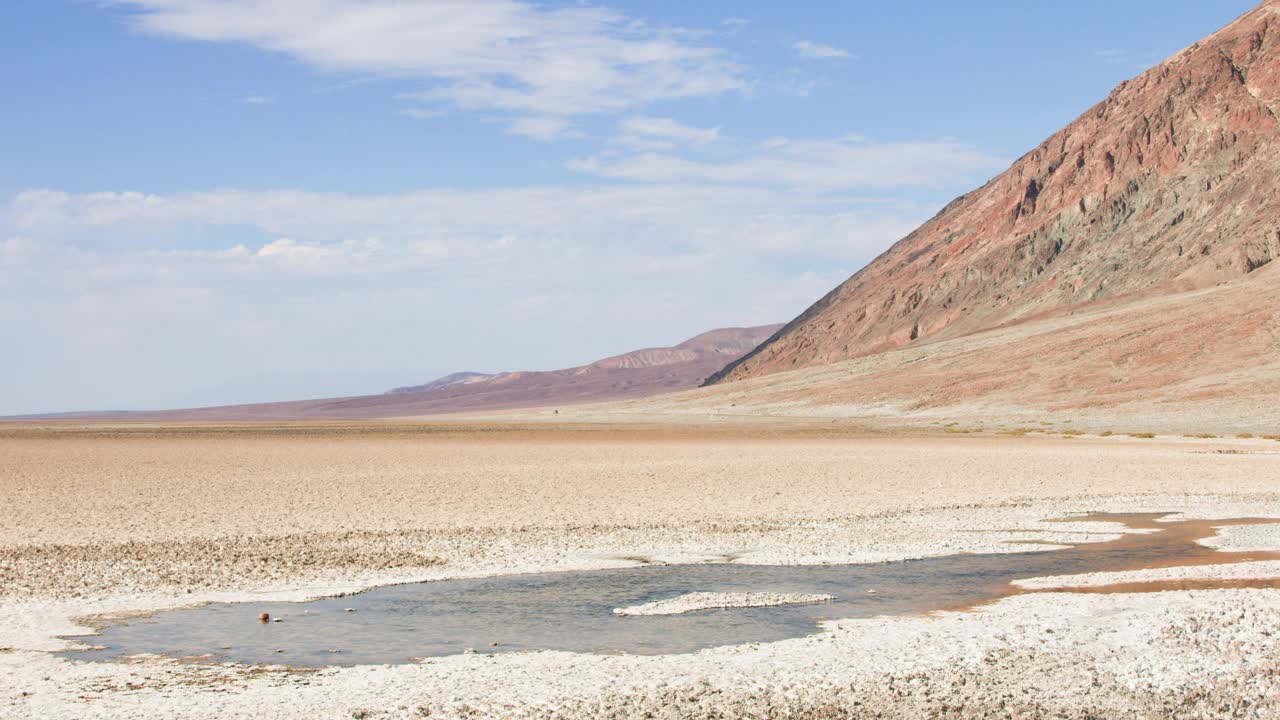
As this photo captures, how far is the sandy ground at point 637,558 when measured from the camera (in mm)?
8656

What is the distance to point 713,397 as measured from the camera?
117 meters

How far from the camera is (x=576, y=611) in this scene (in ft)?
40.7

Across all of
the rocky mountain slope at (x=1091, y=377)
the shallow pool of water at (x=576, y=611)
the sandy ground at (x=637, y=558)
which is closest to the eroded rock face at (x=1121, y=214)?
the rocky mountain slope at (x=1091, y=377)

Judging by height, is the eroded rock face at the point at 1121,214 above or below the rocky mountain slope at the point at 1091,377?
above

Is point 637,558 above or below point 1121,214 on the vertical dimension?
below

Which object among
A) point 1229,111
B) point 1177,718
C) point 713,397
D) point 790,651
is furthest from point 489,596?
point 1229,111

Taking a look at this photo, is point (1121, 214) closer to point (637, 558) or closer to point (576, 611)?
point (637, 558)

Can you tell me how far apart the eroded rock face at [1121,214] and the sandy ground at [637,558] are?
7056cm

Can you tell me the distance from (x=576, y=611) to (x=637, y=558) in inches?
156

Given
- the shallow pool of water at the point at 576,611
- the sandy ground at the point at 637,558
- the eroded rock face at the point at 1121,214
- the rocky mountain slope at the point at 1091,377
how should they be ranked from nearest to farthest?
the sandy ground at the point at 637,558 → the shallow pool of water at the point at 576,611 → the rocky mountain slope at the point at 1091,377 → the eroded rock face at the point at 1121,214

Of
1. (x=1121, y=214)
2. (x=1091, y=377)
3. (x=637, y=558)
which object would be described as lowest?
(x=637, y=558)

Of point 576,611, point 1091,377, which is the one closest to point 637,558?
point 576,611

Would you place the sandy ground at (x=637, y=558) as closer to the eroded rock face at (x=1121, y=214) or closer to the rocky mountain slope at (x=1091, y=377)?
the rocky mountain slope at (x=1091, y=377)

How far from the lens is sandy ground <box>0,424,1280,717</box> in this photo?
8.66 m
